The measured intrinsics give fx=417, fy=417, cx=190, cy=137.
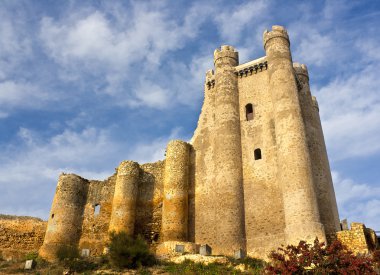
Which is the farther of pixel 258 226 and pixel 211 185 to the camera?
pixel 211 185

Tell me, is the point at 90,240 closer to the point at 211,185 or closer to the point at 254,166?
the point at 211,185

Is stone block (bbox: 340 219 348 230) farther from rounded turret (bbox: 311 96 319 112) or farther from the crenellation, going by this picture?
rounded turret (bbox: 311 96 319 112)

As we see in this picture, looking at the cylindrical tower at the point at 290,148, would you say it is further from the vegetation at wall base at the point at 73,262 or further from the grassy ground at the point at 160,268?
the vegetation at wall base at the point at 73,262

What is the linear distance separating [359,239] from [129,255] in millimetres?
8329

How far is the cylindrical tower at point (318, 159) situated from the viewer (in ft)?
58.1

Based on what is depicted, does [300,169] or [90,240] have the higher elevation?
[300,169]

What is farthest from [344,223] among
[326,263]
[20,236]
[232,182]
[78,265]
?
[20,236]

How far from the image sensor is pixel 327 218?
57.6ft

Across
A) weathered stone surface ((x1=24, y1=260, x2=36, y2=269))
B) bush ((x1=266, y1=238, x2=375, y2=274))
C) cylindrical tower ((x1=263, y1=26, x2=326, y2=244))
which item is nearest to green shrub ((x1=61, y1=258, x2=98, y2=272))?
weathered stone surface ((x1=24, y1=260, x2=36, y2=269))

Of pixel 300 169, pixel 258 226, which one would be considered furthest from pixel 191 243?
pixel 300 169

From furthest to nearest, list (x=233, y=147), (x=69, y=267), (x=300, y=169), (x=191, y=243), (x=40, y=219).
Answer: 1. (x=40, y=219)
2. (x=233, y=147)
3. (x=191, y=243)
4. (x=300, y=169)
5. (x=69, y=267)

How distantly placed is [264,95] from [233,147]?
3207mm

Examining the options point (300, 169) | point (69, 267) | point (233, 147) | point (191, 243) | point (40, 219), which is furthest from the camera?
point (40, 219)

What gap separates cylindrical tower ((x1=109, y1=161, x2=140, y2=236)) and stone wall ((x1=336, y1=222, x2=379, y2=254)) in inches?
375
